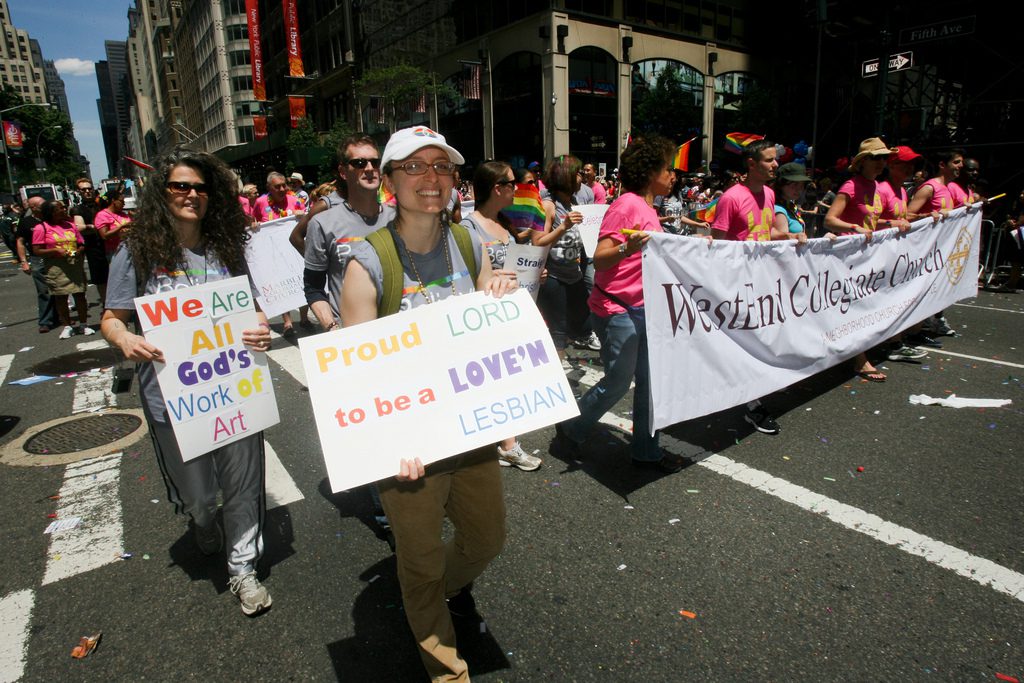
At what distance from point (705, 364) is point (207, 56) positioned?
103m

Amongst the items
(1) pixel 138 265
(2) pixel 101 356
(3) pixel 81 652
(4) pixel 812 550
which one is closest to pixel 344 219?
(1) pixel 138 265

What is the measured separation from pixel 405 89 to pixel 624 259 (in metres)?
36.3

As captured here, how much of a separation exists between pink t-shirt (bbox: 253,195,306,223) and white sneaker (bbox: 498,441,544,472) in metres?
6.91

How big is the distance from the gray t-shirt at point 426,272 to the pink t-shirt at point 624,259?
1452mm

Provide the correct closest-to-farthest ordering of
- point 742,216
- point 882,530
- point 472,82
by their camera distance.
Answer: point 882,530
point 742,216
point 472,82

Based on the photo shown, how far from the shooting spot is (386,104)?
3850 centimetres

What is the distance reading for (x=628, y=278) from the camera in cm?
374

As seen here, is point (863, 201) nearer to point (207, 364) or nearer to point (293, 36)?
point (207, 364)

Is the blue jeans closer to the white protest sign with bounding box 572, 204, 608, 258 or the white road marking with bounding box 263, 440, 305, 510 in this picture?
the white road marking with bounding box 263, 440, 305, 510

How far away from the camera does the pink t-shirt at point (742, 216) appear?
4.51 m

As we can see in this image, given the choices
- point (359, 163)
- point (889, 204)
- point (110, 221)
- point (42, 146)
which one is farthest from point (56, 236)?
point (42, 146)

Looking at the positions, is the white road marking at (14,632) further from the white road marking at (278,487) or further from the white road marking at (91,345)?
the white road marking at (91,345)

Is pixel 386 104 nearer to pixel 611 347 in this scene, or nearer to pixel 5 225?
pixel 5 225

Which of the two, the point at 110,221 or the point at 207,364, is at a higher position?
the point at 110,221
